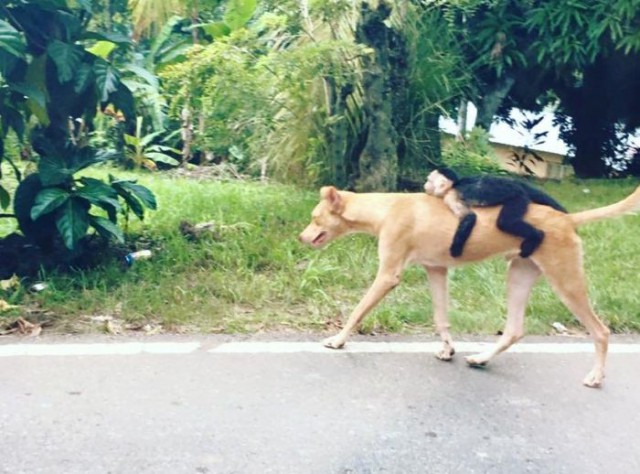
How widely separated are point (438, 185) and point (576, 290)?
936 mm

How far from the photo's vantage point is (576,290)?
→ 14.5 feet

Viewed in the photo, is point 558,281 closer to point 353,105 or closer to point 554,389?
point 554,389

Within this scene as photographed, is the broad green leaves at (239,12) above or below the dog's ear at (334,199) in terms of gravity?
above

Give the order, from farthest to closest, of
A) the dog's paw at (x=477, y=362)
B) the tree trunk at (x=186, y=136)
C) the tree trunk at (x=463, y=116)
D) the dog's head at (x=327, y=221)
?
1. the tree trunk at (x=186, y=136)
2. the tree trunk at (x=463, y=116)
3. the dog's head at (x=327, y=221)
4. the dog's paw at (x=477, y=362)

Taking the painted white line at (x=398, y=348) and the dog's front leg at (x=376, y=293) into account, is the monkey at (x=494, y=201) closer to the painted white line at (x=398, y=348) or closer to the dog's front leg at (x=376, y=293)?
the dog's front leg at (x=376, y=293)

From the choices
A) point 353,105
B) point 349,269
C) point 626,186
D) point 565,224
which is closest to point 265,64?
point 353,105

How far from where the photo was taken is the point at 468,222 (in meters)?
4.56

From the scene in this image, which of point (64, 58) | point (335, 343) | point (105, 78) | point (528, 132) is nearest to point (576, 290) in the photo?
point (335, 343)

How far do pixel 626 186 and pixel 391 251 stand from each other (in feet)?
17.2

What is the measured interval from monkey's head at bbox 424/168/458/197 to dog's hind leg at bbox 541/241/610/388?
2.27ft

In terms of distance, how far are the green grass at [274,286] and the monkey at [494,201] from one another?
33.8 inches

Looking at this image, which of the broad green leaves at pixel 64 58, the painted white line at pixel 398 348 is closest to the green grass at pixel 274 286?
the painted white line at pixel 398 348

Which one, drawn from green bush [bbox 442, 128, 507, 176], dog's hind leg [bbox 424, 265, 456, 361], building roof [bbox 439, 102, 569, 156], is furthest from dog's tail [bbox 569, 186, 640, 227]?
building roof [bbox 439, 102, 569, 156]

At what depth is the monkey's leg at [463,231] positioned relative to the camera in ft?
Result: 15.0
